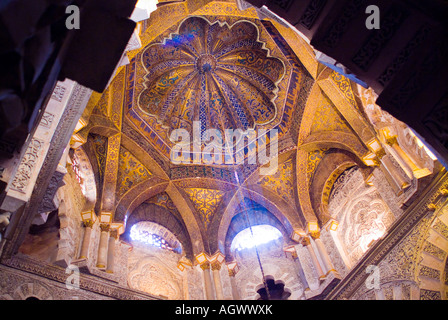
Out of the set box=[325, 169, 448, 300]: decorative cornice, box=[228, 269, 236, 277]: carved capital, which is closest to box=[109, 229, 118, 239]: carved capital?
box=[228, 269, 236, 277]: carved capital

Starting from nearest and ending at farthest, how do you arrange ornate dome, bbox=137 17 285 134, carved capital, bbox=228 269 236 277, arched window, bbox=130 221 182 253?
carved capital, bbox=228 269 236 277 → arched window, bbox=130 221 182 253 → ornate dome, bbox=137 17 285 134

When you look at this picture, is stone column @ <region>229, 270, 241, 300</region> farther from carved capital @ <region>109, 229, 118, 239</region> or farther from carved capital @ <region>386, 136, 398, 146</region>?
carved capital @ <region>386, 136, 398, 146</region>

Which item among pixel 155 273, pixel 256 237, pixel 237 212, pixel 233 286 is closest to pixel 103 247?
pixel 155 273

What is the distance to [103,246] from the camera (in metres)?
7.77

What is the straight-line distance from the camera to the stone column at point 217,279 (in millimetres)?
8742

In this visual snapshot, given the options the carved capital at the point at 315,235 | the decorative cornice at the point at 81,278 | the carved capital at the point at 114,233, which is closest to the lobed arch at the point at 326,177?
the carved capital at the point at 315,235

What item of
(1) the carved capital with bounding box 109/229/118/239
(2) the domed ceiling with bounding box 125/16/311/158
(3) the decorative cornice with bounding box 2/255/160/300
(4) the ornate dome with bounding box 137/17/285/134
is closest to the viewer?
(3) the decorative cornice with bounding box 2/255/160/300

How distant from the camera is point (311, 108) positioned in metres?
9.59

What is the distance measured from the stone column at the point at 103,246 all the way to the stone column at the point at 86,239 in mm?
359

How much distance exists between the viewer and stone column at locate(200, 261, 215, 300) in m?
8.72

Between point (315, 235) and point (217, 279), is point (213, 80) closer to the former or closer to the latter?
point (315, 235)

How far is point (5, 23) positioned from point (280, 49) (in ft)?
28.6

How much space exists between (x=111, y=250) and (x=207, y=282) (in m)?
2.28

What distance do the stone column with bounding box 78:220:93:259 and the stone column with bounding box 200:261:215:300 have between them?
277cm
